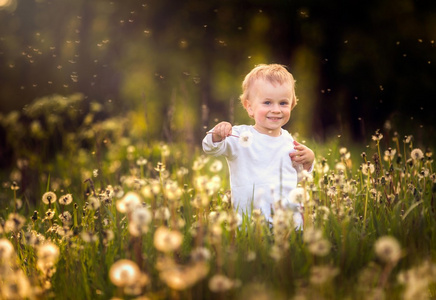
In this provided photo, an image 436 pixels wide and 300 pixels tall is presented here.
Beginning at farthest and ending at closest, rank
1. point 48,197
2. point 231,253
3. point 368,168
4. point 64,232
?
1. point 368,168
2. point 48,197
3. point 64,232
4. point 231,253

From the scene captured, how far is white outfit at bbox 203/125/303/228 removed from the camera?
3697 mm

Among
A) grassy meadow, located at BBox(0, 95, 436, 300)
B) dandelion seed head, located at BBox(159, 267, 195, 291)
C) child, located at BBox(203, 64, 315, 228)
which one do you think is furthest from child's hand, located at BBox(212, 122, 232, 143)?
dandelion seed head, located at BBox(159, 267, 195, 291)

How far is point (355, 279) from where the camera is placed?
262cm

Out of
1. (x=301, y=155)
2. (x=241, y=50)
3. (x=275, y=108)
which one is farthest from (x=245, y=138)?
(x=241, y=50)

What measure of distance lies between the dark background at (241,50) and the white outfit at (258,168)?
4.30 meters

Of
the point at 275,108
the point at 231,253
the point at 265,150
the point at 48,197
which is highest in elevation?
the point at 275,108

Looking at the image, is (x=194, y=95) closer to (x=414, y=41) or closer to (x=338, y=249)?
(x=414, y=41)

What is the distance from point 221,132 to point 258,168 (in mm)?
449

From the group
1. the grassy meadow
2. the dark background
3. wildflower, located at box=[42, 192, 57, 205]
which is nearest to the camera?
the grassy meadow

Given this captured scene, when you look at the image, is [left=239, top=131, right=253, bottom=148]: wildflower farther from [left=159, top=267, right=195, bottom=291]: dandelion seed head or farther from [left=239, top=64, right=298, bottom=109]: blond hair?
[left=159, top=267, right=195, bottom=291]: dandelion seed head

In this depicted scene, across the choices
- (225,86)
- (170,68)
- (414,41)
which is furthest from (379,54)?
(170,68)

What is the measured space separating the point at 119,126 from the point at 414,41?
6.23 m

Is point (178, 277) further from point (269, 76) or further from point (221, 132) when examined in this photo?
point (269, 76)

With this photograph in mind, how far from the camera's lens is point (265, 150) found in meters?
3.81
